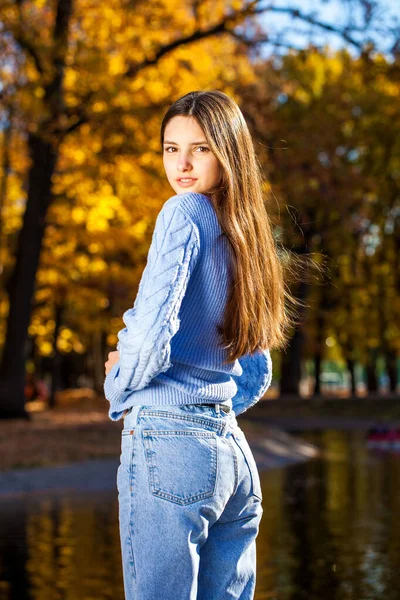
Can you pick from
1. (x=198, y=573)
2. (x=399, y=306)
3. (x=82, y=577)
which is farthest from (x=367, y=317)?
(x=198, y=573)

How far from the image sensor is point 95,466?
59.7 feet

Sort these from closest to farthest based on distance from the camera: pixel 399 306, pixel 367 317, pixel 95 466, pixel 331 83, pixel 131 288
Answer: pixel 95 466 → pixel 331 83 → pixel 131 288 → pixel 399 306 → pixel 367 317

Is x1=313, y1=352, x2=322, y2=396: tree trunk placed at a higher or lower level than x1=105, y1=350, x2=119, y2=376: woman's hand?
higher

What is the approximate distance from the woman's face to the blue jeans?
610 mm

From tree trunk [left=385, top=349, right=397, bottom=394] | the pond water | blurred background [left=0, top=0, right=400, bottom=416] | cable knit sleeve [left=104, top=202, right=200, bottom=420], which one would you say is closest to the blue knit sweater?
cable knit sleeve [left=104, top=202, right=200, bottom=420]

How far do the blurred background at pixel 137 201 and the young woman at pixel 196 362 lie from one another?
0.35 metres

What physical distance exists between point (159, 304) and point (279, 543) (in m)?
8.01

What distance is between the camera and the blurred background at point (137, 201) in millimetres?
10016

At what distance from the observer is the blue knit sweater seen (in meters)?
3.07

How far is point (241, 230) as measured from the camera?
10.8 feet

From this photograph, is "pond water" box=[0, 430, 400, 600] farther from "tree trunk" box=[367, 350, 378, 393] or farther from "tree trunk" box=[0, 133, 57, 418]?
"tree trunk" box=[367, 350, 378, 393]

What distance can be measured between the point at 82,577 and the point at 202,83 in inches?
666

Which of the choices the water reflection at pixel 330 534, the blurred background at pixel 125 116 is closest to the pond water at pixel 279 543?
the water reflection at pixel 330 534

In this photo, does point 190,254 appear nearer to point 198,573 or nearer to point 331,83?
point 198,573
